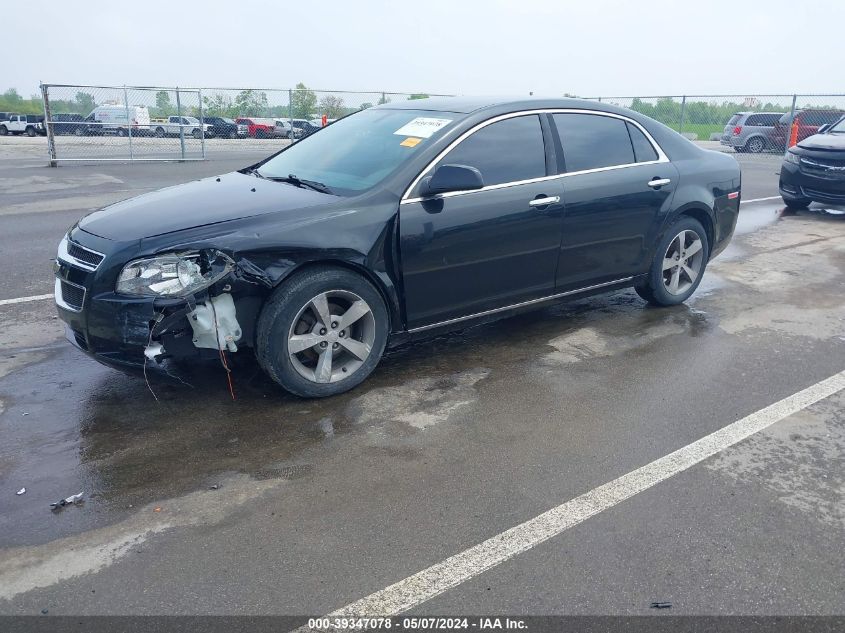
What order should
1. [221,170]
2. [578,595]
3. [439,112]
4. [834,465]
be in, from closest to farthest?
[578,595] < [834,465] < [439,112] < [221,170]

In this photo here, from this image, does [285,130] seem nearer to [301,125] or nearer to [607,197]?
[301,125]

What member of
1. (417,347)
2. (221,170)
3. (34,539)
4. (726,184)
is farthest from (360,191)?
(221,170)

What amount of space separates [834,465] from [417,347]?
8.87 ft

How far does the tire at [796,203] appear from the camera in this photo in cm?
1158

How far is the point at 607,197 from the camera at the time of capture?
5355 mm

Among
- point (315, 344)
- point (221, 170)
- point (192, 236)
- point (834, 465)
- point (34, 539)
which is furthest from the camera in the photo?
point (221, 170)

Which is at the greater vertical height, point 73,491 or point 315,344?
point 315,344

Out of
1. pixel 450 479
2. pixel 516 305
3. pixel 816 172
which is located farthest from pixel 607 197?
pixel 816 172

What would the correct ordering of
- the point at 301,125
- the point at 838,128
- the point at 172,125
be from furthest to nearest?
the point at 301,125, the point at 172,125, the point at 838,128

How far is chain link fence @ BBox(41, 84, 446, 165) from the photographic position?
17.6 meters

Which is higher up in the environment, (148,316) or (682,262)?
(148,316)

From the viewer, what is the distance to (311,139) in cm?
563

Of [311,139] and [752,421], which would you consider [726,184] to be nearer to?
[752,421]

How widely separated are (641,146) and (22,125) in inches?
1790
